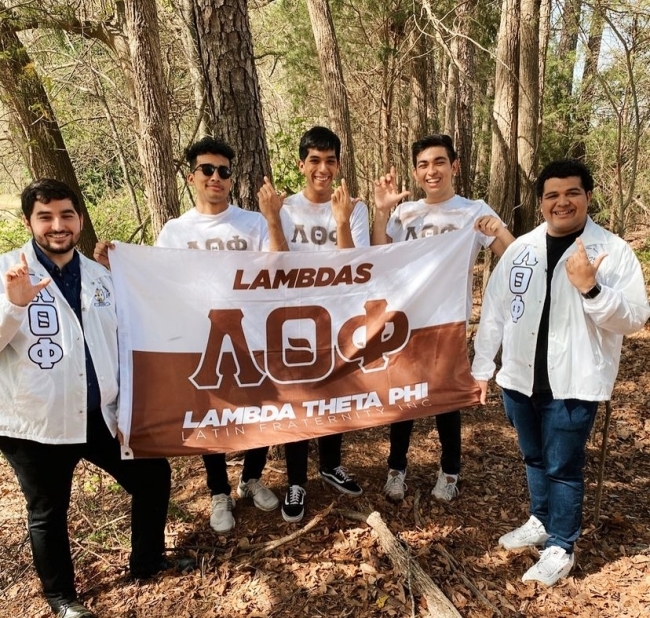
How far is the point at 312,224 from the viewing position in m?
3.62

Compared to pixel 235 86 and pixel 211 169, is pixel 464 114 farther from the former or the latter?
pixel 211 169

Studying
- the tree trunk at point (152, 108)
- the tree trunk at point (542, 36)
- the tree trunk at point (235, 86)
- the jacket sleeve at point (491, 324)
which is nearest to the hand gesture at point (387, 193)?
the jacket sleeve at point (491, 324)

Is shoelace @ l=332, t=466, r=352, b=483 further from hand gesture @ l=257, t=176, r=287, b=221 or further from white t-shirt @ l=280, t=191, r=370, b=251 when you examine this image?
hand gesture @ l=257, t=176, r=287, b=221

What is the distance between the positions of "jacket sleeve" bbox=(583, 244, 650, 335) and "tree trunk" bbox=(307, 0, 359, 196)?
20.9ft

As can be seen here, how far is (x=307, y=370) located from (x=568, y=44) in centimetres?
1652

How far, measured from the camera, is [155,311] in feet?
11.1

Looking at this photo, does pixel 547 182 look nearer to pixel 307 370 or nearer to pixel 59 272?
pixel 307 370

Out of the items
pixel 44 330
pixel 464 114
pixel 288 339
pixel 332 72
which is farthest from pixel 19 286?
pixel 464 114

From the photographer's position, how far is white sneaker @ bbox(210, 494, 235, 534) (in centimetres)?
371

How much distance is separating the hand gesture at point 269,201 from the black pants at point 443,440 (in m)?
1.80

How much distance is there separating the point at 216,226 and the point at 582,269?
2270mm

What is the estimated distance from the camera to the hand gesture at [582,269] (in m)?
2.65

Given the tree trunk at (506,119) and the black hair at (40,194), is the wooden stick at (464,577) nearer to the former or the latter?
the black hair at (40,194)

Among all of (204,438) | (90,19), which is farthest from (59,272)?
(90,19)
